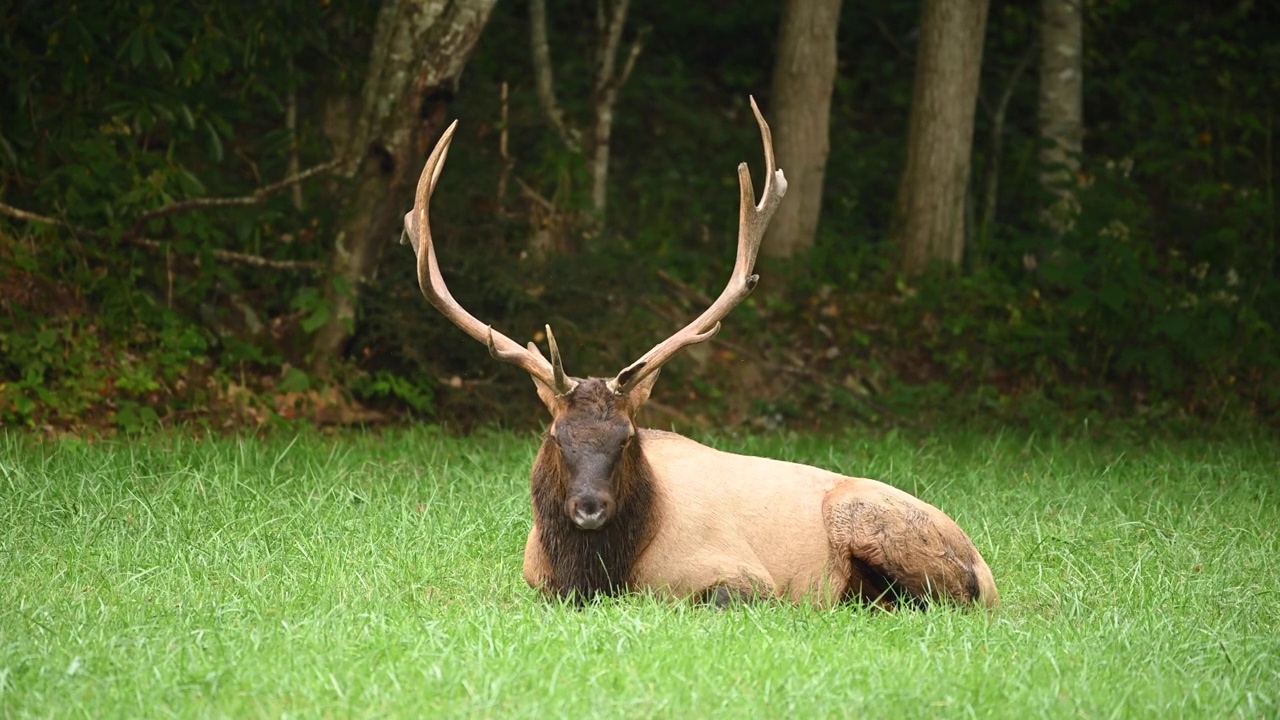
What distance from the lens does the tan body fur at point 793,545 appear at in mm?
5965

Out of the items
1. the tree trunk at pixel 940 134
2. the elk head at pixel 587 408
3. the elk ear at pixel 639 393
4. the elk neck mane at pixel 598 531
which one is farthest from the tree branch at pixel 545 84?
the elk neck mane at pixel 598 531

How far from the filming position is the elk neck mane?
591cm

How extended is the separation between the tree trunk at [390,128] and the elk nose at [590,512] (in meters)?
4.89

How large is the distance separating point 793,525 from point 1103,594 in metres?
1.31

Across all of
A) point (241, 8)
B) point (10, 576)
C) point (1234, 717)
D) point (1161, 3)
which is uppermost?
point (1161, 3)

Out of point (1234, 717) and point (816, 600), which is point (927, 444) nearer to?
point (816, 600)

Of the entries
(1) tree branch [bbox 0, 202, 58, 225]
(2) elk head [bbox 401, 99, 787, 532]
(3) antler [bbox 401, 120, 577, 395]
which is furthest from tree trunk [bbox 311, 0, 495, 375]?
(2) elk head [bbox 401, 99, 787, 532]

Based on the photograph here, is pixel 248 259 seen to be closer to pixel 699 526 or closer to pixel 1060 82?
pixel 699 526

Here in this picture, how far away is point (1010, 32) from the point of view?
48.0 feet

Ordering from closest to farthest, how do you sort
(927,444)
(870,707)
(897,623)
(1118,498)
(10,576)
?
(870,707), (897,623), (10,576), (1118,498), (927,444)

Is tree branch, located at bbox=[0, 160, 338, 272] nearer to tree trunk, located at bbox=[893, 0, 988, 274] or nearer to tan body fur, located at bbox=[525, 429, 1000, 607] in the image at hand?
tan body fur, located at bbox=[525, 429, 1000, 607]

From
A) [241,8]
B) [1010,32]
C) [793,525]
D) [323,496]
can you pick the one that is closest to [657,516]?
[793,525]

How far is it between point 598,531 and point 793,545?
2.57 feet

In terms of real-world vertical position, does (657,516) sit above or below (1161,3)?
below
